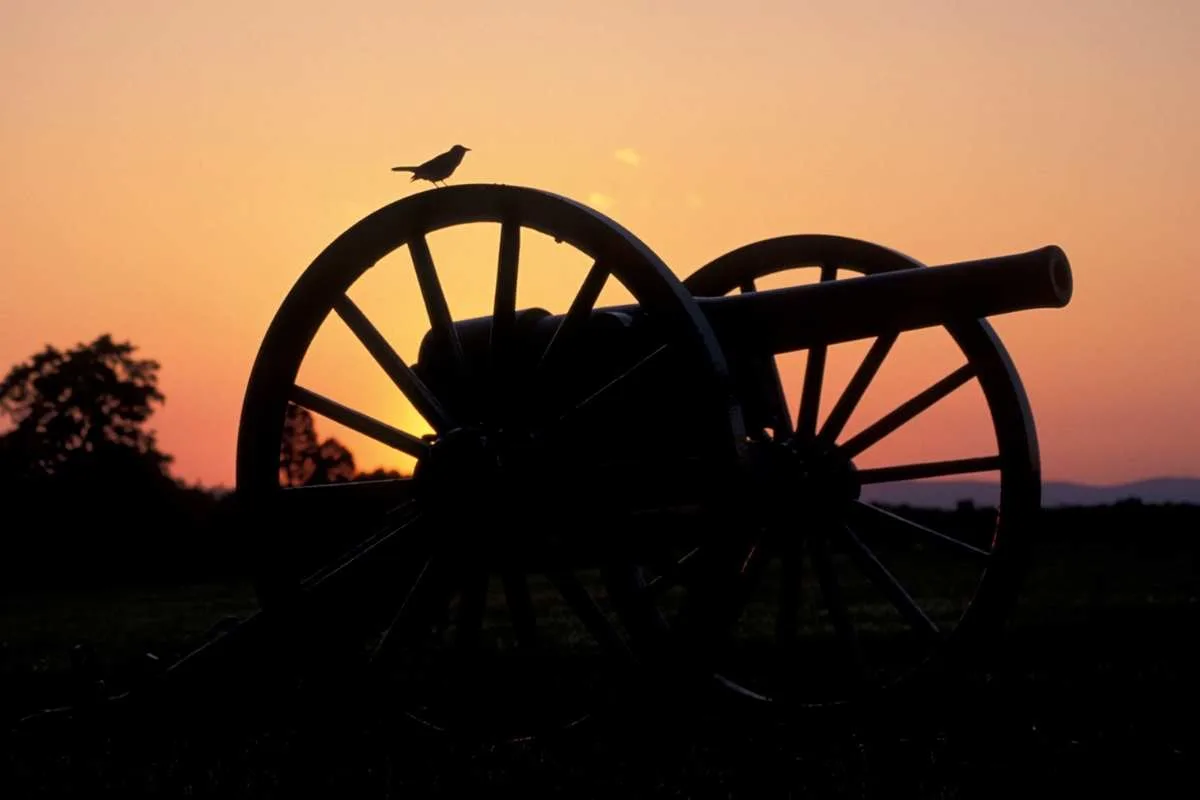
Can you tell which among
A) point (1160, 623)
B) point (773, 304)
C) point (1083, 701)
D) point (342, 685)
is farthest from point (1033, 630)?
point (342, 685)

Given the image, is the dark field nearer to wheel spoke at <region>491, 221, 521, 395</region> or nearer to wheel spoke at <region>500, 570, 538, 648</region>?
wheel spoke at <region>500, 570, 538, 648</region>

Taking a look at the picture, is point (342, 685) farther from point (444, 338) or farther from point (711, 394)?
point (711, 394)

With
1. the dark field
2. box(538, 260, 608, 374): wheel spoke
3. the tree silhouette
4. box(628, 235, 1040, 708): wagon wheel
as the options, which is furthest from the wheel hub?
the tree silhouette

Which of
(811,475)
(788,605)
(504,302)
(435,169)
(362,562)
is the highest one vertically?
(435,169)

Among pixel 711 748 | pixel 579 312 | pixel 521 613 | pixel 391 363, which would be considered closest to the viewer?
pixel 579 312

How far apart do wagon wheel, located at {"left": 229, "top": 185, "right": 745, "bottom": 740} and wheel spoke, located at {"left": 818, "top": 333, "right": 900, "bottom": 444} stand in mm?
1441

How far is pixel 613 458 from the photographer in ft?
21.1

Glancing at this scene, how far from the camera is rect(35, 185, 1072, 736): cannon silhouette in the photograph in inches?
227

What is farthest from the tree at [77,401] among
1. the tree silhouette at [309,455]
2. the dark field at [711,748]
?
the dark field at [711,748]

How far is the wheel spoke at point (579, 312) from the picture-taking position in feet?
19.3

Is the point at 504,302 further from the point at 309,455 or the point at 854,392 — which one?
the point at 309,455

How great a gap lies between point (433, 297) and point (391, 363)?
403mm

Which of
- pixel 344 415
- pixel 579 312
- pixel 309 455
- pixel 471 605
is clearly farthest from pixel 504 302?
pixel 309 455

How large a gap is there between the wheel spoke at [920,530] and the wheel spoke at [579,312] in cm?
213
